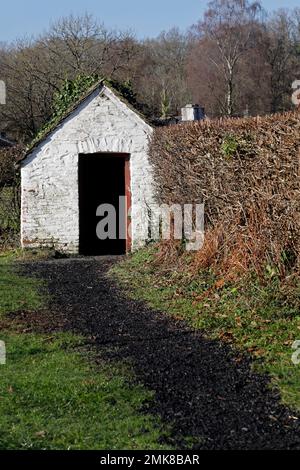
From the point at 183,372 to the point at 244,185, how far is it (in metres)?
4.16

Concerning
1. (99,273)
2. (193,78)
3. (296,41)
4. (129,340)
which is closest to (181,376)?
(129,340)

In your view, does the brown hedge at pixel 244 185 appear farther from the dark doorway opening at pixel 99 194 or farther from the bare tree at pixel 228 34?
the bare tree at pixel 228 34

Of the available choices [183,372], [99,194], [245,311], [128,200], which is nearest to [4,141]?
[99,194]

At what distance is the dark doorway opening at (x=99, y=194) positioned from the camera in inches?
745

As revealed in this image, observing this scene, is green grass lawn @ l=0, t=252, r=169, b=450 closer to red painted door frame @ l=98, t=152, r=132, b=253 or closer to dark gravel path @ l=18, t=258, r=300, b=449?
dark gravel path @ l=18, t=258, r=300, b=449

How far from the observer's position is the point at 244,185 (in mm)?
11062

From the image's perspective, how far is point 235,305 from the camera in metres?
10.2

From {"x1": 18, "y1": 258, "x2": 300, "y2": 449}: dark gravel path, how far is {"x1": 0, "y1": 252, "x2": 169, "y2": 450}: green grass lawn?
0.26 meters

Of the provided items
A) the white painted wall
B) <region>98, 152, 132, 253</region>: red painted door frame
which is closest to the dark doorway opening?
<region>98, 152, 132, 253</region>: red painted door frame

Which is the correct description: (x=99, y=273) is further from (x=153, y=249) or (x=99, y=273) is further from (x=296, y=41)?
(x=296, y=41)

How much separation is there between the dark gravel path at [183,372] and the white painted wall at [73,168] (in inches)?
222

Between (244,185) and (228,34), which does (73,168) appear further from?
(228,34)

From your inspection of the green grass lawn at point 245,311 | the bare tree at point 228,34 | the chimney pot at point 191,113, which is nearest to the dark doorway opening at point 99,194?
the chimney pot at point 191,113

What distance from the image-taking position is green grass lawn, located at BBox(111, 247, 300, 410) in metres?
7.85
